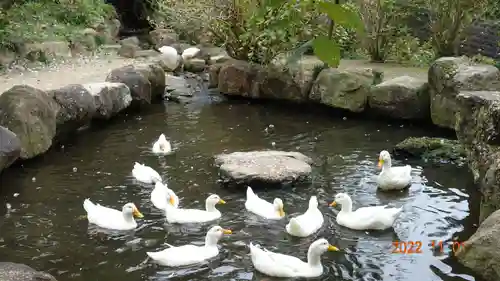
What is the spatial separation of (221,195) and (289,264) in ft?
6.57

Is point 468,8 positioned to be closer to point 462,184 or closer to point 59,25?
point 462,184

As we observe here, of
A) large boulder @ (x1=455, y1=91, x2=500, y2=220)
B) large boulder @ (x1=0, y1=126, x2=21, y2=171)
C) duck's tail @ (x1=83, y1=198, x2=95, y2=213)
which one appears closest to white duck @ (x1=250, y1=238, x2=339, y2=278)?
large boulder @ (x1=455, y1=91, x2=500, y2=220)

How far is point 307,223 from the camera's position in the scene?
17.7 ft

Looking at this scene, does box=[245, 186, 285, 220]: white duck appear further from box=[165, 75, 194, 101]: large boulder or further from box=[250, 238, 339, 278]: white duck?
box=[165, 75, 194, 101]: large boulder

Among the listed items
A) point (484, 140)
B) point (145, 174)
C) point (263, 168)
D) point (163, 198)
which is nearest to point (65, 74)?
point (145, 174)

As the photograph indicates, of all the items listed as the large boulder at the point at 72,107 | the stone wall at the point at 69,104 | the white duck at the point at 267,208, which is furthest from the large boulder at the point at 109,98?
the white duck at the point at 267,208

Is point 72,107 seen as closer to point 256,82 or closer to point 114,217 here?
point 114,217

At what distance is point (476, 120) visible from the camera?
5.47 meters

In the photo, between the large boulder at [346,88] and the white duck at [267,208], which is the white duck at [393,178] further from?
the large boulder at [346,88]

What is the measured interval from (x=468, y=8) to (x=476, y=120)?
576 cm

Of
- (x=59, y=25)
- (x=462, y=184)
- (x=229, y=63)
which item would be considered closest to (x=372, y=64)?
(x=229, y=63)

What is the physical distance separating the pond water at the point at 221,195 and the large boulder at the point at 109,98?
0.28 meters

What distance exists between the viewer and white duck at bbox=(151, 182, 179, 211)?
6.01m
